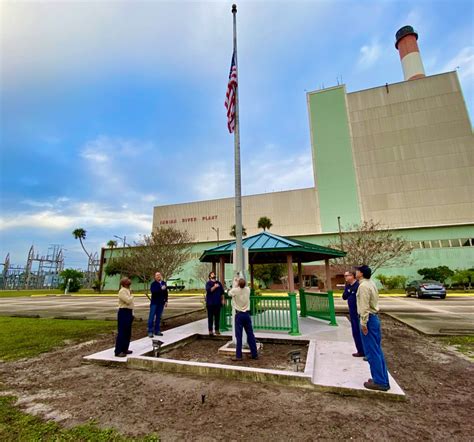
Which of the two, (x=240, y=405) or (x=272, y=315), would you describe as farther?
(x=272, y=315)

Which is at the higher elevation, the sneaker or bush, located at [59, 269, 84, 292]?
bush, located at [59, 269, 84, 292]

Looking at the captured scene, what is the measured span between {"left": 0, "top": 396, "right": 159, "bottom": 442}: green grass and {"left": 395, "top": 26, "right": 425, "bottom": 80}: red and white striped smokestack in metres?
60.3

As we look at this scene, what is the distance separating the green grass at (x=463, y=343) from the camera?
6420mm

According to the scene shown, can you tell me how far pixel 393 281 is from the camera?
113 ft

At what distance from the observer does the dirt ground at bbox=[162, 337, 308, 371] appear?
5.34 meters

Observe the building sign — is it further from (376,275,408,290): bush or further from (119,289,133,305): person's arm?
(119,289,133,305): person's arm

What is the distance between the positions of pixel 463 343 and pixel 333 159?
41.2m

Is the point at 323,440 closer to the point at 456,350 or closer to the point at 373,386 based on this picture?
the point at 373,386

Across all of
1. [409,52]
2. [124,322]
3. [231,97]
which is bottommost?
[124,322]

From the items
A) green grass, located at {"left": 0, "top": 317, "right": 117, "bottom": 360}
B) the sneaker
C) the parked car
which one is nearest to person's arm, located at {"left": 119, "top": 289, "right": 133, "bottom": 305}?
green grass, located at {"left": 0, "top": 317, "right": 117, "bottom": 360}

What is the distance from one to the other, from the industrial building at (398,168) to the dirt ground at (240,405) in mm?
36959

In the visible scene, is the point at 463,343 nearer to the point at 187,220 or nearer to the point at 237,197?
the point at 237,197

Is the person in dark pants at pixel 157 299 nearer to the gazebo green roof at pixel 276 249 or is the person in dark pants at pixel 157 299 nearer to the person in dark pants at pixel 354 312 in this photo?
the gazebo green roof at pixel 276 249

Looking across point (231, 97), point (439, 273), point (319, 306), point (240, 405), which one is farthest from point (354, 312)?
point (439, 273)
